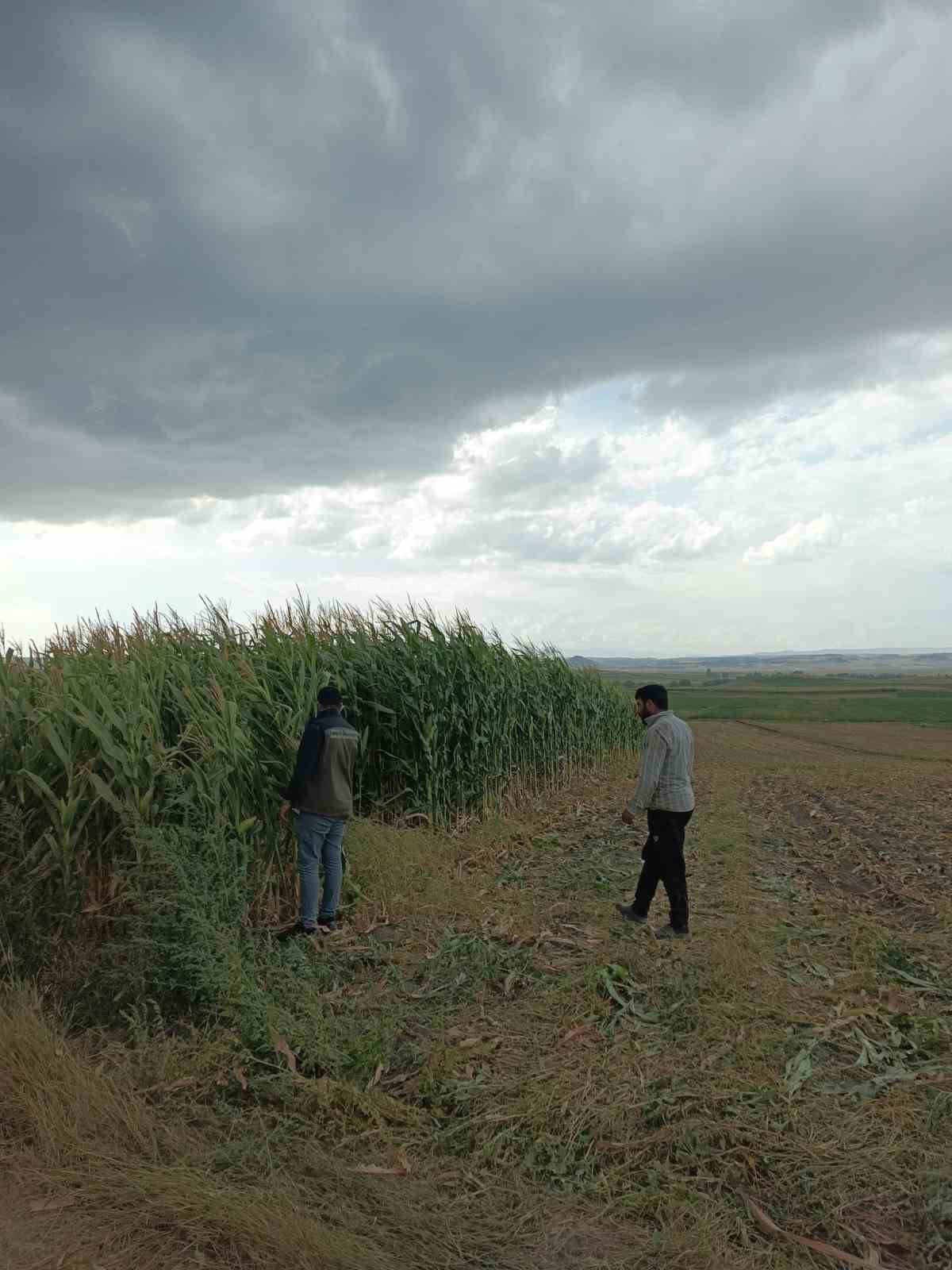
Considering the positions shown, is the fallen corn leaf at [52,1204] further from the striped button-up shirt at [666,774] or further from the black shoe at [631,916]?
the black shoe at [631,916]

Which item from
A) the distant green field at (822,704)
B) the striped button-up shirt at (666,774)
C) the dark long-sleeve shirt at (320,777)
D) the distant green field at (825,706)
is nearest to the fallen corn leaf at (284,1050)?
the dark long-sleeve shirt at (320,777)

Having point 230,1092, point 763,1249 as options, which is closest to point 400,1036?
point 230,1092

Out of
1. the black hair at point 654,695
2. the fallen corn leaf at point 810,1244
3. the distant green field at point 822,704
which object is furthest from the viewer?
the distant green field at point 822,704

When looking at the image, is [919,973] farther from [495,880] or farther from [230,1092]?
[230,1092]

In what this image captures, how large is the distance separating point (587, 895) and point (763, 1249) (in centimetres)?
528

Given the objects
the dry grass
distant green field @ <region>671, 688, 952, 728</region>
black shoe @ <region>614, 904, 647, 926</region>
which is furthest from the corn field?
distant green field @ <region>671, 688, 952, 728</region>

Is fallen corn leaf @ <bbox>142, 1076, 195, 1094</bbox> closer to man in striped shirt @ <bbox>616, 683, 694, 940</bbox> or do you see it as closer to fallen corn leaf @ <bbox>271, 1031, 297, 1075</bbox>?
fallen corn leaf @ <bbox>271, 1031, 297, 1075</bbox>

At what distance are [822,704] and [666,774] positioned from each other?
181ft

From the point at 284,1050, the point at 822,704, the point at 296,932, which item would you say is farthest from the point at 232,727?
the point at 822,704

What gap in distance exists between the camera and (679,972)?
248 inches

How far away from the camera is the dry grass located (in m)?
3.57

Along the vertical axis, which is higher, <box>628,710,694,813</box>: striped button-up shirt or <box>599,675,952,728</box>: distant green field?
<box>628,710,694,813</box>: striped button-up shirt

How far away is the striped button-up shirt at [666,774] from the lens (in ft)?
23.6

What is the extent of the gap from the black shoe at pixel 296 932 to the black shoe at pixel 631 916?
9.30 feet
